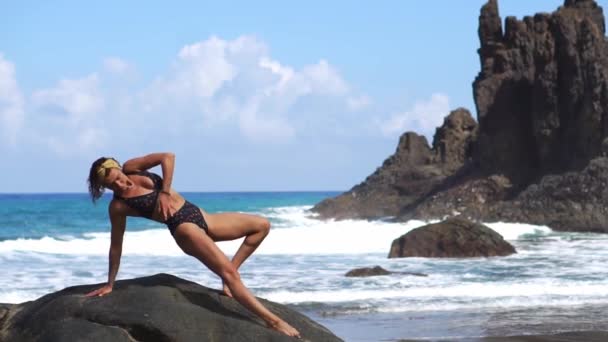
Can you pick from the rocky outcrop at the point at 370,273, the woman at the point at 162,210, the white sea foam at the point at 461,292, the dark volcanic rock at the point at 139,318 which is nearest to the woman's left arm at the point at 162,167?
the woman at the point at 162,210

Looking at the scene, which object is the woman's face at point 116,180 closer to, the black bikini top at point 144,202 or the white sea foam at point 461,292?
the black bikini top at point 144,202

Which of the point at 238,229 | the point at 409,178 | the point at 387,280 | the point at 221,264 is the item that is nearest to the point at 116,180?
the point at 221,264

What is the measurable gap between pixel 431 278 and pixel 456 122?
38.4 m

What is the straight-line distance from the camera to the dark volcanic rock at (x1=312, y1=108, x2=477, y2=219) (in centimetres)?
5581

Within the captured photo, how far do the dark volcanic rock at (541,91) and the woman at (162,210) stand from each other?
36395 mm

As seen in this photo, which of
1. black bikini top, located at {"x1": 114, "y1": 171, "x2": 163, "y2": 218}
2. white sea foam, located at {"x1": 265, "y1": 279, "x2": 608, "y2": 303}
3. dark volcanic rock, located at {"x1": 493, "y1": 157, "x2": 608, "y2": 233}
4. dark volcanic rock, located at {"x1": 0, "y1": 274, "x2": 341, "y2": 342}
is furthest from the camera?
dark volcanic rock, located at {"x1": 493, "y1": 157, "x2": 608, "y2": 233}

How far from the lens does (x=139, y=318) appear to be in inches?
324

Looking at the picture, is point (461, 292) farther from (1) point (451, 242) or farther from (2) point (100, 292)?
(2) point (100, 292)

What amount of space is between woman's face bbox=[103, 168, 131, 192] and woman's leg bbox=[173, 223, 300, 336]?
1.71ft

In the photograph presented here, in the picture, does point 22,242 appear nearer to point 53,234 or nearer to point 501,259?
point 53,234

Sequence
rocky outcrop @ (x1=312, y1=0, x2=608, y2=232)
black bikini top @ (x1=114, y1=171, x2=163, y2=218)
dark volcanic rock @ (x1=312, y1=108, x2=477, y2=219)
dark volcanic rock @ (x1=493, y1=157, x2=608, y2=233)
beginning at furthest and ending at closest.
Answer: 1. dark volcanic rock @ (x1=312, y1=108, x2=477, y2=219)
2. rocky outcrop @ (x1=312, y1=0, x2=608, y2=232)
3. dark volcanic rock @ (x1=493, y1=157, x2=608, y2=233)
4. black bikini top @ (x1=114, y1=171, x2=163, y2=218)

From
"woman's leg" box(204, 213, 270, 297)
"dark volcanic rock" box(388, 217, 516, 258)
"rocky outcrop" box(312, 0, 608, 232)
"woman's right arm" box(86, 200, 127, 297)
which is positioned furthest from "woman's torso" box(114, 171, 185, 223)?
"rocky outcrop" box(312, 0, 608, 232)

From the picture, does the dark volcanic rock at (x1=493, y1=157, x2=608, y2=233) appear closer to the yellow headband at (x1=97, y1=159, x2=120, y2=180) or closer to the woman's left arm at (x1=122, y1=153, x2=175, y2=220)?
the woman's left arm at (x1=122, y1=153, x2=175, y2=220)

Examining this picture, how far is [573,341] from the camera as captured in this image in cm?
1209
